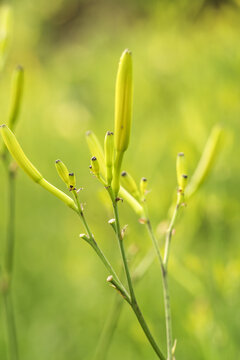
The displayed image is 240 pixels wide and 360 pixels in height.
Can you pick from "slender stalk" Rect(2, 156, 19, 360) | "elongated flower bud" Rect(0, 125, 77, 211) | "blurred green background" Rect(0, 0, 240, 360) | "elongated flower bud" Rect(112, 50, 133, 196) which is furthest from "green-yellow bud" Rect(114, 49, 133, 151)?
"slender stalk" Rect(2, 156, 19, 360)

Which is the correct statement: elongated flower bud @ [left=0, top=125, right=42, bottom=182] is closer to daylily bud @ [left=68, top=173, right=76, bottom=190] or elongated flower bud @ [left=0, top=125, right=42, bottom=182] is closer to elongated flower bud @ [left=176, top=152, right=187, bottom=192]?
daylily bud @ [left=68, top=173, right=76, bottom=190]

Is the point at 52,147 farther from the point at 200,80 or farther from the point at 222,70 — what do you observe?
the point at 222,70

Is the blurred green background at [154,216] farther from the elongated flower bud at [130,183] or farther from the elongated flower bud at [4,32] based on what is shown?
the elongated flower bud at [4,32]

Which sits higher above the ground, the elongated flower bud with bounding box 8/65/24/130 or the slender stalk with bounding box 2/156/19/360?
the elongated flower bud with bounding box 8/65/24/130

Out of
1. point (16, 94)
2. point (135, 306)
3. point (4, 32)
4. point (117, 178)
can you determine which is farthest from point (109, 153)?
point (4, 32)

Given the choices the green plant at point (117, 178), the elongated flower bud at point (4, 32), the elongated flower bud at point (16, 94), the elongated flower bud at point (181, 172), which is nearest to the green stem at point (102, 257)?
the green plant at point (117, 178)
